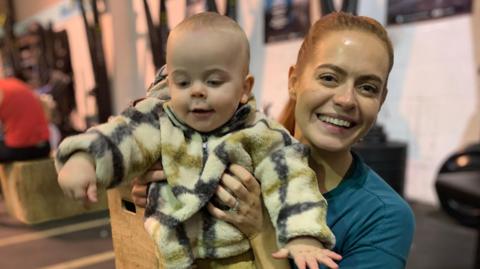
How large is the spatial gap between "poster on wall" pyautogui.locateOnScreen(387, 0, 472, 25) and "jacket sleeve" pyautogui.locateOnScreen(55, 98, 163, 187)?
2.63m

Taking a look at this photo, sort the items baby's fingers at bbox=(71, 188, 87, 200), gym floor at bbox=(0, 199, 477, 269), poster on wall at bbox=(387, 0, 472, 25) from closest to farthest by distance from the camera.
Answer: baby's fingers at bbox=(71, 188, 87, 200) < gym floor at bbox=(0, 199, 477, 269) < poster on wall at bbox=(387, 0, 472, 25)

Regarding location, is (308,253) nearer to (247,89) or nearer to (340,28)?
(247,89)

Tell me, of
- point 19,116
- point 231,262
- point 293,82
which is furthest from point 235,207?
point 19,116

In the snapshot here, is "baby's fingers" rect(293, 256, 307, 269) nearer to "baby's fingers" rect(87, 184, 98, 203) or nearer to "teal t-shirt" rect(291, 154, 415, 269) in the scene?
"teal t-shirt" rect(291, 154, 415, 269)

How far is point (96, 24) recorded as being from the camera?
4398 millimetres

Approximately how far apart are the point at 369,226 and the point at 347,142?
18 cm

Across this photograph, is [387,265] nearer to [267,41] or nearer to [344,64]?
[344,64]

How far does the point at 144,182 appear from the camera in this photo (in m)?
0.90

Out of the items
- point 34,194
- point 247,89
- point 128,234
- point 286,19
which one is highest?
point 247,89

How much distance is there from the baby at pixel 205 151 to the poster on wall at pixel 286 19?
283cm

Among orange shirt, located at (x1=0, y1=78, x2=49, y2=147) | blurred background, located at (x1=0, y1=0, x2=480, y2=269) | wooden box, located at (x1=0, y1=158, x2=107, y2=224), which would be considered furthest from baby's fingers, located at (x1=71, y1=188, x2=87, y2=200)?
orange shirt, located at (x1=0, y1=78, x2=49, y2=147)

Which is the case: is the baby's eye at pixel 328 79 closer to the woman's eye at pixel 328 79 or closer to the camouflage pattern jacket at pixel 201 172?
the woman's eye at pixel 328 79

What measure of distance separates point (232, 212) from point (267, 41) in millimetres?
3233

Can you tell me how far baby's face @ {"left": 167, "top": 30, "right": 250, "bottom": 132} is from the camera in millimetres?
825
